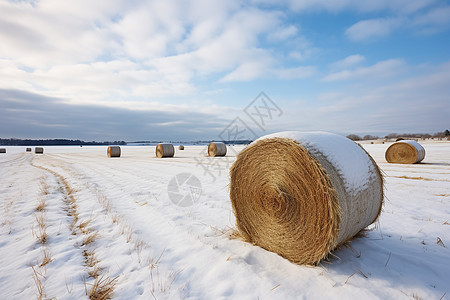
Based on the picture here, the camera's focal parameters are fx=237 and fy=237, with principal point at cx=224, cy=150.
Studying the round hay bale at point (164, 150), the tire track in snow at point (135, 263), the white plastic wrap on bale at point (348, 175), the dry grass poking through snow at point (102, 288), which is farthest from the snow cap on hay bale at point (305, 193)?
the round hay bale at point (164, 150)

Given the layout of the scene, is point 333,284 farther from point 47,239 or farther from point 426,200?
point 426,200

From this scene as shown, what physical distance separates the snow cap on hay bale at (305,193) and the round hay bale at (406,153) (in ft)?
40.5

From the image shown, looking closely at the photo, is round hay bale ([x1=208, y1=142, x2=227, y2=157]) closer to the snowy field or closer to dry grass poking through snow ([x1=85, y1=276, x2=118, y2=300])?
the snowy field

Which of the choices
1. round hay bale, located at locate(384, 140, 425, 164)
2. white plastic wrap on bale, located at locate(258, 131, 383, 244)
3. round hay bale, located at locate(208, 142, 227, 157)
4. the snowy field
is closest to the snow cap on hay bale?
white plastic wrap on bale, located at locate(258, 131, 383, 244)

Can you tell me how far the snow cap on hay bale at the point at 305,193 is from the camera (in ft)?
9.25

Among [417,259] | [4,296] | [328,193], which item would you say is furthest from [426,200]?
[4,296]

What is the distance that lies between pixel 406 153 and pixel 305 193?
536 inches

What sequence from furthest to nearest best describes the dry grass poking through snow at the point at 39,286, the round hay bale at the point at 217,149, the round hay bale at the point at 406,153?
the round hay bale at the point at 217,149 → the round hay bale at the point at 406,153 → the dry grass poking through snow at the point at 39,286

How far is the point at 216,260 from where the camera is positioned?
10.1 feet

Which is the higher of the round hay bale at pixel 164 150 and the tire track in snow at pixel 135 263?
the round hay bale at pixel 164 150

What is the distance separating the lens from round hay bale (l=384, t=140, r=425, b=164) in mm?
12810

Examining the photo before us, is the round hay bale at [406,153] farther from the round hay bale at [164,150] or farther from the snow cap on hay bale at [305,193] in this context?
the round hay bale at [164,150]

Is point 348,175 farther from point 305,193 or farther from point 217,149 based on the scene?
point 217,149

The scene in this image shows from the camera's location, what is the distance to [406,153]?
13.2 meters
